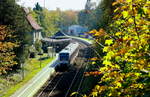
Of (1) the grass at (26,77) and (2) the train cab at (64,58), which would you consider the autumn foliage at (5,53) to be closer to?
(1) the grass at (26,77)

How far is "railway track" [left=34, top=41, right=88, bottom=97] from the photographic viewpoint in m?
24.1

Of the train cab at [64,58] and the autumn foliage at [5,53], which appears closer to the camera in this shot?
the autumn foliage at [5,53]

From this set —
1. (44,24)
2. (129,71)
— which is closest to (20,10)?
(129,71)

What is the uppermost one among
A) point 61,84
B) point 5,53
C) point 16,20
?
point 16,20

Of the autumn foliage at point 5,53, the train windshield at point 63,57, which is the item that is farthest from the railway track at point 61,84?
the autumn foliage at point 5,53

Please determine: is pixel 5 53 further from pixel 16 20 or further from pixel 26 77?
pixel 16 20

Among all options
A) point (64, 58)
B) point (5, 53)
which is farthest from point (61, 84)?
point (64, 58)

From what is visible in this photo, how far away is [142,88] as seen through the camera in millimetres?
4156

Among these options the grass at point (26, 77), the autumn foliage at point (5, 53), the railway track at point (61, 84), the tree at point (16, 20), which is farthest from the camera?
the tree at point (16, 20)

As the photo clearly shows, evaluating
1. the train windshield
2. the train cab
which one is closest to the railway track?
the train cab

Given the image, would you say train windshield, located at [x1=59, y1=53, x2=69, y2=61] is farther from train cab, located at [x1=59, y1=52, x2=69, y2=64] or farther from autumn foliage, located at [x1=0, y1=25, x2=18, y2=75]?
autumn foliage, located at [x1=0, y1=25, x2=18, y2=75]

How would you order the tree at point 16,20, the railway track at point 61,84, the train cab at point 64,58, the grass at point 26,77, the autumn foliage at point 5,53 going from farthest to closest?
the train cab at point 64,58, the tree at point 16,20, the grass at point 26,77, the railway track at point 61,84, the autumn foliage at point 5,53

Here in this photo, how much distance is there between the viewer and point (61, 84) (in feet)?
91.2

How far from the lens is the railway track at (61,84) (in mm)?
24131
